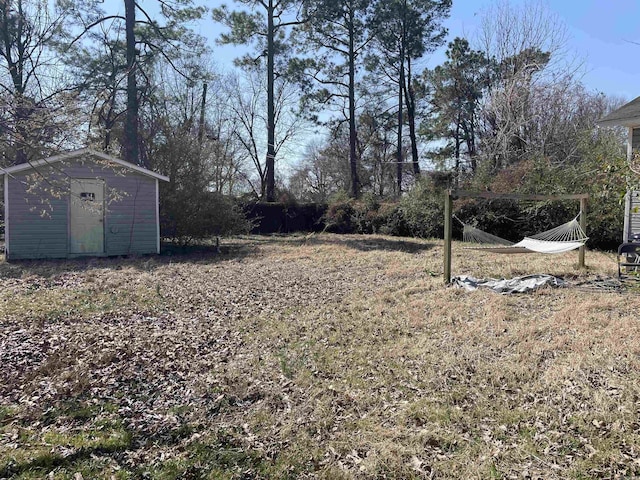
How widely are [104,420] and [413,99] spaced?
20984 millimetres

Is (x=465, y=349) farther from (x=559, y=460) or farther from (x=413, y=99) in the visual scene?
(x=413, y=99)

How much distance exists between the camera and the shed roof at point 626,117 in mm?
7406

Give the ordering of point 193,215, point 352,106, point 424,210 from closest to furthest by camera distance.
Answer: point 193,215 < point 424,210 < point 352,106

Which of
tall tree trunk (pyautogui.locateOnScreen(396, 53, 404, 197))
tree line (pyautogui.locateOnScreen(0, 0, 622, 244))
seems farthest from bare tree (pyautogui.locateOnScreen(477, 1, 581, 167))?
tall tree trunk (pyautogui.locateOnScreen(396, 53, 404, 197))

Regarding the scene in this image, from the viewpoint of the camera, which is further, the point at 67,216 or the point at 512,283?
the point at 67,216

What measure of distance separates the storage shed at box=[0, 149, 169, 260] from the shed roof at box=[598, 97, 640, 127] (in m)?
9.63

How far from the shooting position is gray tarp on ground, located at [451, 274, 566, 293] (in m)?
5.72

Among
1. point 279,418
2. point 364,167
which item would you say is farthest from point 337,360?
point 364,167

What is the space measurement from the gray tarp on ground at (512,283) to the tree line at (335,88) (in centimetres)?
589

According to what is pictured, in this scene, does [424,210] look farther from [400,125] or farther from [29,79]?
[29,79]

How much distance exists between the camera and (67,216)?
406 inches

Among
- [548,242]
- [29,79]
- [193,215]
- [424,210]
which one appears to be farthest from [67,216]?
[424,210]

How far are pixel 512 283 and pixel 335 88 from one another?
17.6m

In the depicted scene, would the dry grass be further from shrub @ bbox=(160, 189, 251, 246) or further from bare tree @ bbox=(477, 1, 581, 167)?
bare tree @ bbox=(477, 1, 581, 167)
